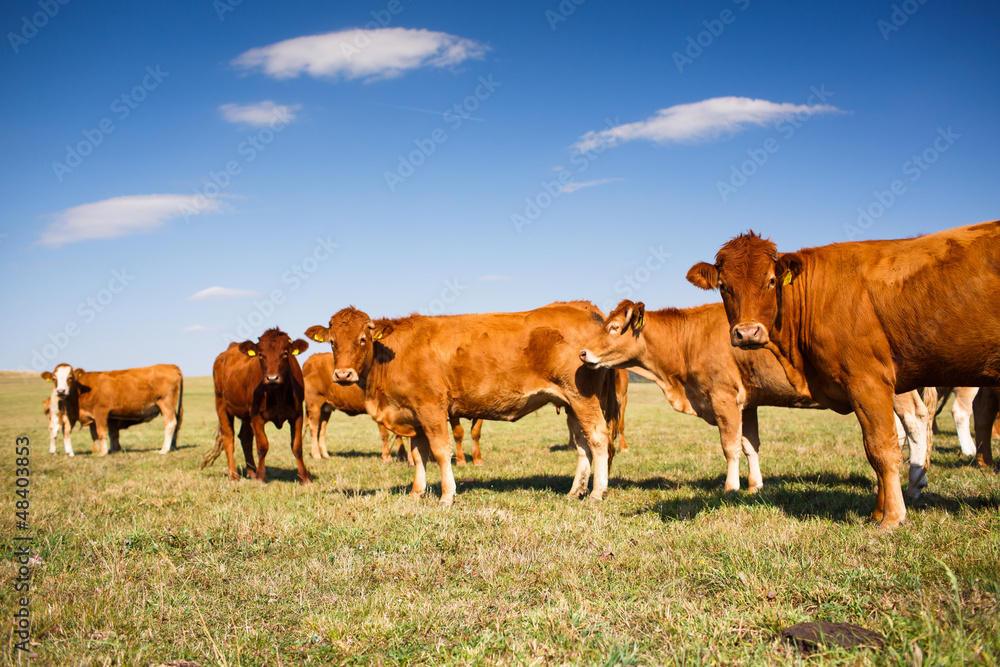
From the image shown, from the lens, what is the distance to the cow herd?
236 inches

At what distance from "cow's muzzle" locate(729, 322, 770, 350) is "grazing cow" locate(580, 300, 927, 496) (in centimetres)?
302

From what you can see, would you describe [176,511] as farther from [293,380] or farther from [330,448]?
[330,448]

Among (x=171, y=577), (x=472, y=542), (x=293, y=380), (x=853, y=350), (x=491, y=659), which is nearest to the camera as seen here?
(x=491, y=659)

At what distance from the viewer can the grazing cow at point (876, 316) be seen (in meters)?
5.79

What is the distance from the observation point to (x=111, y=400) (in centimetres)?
2072

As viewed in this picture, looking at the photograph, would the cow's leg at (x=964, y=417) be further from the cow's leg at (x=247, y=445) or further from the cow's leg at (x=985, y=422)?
the cow's leg at (x=247, y=445)

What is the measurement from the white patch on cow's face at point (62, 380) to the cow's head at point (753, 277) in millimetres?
20618

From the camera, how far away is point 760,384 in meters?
9.23

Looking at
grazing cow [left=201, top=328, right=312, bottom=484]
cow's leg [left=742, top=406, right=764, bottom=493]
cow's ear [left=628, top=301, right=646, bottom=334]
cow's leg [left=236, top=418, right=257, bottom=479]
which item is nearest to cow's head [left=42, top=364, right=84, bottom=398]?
grazing cow [left=201, top=328, right=312, bottom=484]

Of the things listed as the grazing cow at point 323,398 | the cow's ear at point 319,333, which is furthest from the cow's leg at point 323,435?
the cow's ear at point 319,333

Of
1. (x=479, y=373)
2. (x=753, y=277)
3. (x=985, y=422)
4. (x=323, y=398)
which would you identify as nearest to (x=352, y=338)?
(x=479, y=373)

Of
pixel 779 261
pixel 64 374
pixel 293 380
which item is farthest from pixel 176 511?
pixel 64 374

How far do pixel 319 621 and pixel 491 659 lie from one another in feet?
4.37

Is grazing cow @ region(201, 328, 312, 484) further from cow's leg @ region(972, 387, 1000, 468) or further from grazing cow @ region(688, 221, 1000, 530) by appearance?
cow's leg @ region(972, 387, 1000, 468)
